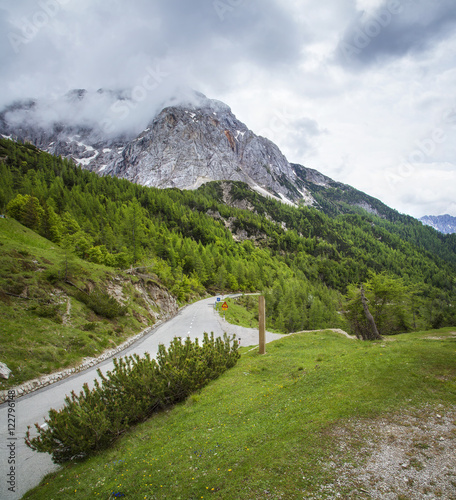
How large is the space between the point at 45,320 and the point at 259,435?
18.5 meters

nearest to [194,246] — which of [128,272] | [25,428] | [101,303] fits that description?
[128,272]

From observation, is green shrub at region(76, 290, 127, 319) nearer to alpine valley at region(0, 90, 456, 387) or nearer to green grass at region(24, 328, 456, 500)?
alpine valley at region(0, 90, 456, 387)

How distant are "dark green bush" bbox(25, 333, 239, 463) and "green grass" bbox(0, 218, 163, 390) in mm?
5142

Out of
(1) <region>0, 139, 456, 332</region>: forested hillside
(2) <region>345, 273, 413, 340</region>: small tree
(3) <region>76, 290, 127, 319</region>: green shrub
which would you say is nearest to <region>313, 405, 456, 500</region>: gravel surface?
(3) <region>76, 290, 127, 319</region>: green shrub

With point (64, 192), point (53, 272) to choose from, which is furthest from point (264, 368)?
point (64, 192)

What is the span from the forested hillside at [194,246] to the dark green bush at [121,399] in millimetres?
34823

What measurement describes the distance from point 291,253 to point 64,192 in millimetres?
131835

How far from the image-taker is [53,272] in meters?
22.7

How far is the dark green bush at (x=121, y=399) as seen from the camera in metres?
7.86

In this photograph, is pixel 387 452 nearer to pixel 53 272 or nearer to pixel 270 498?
pixel 270 498

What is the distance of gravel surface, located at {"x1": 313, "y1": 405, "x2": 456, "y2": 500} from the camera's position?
451 centimetres

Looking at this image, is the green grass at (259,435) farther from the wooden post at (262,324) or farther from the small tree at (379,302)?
the small tree at (379,302)

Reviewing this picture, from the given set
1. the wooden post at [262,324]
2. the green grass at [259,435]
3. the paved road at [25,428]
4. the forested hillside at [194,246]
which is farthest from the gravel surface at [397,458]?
the forested hillside at [194,246]

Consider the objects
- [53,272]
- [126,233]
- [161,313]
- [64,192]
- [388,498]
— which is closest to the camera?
[388,498]
